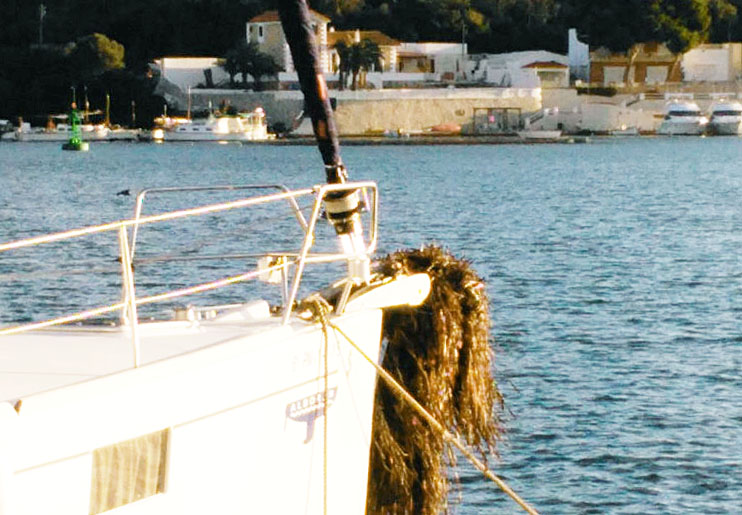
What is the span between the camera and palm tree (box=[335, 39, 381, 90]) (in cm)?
11900

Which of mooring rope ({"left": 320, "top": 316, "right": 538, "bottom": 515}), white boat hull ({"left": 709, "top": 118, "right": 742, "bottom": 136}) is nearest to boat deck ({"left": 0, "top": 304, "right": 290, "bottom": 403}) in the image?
mooring rope ({"left": 320, "top": 316, "right": 538, "bottom": 515})

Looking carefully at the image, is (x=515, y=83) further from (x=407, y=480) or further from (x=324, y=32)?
(x=407, y=480)

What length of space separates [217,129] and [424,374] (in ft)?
365

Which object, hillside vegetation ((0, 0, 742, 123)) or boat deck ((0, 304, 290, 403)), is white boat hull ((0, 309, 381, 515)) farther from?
hillside vegetation ((0, 0, 742, 123))

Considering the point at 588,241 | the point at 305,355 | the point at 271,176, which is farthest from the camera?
the point at 271,176

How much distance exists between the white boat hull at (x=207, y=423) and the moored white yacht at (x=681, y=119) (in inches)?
4457

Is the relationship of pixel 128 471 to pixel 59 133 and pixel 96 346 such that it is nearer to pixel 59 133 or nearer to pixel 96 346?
pixel 96 346

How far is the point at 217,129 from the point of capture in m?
120

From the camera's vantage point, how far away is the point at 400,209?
2060 inches

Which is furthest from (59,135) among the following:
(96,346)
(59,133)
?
(96,346)

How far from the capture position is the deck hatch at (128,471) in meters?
7.13

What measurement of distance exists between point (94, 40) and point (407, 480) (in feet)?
389

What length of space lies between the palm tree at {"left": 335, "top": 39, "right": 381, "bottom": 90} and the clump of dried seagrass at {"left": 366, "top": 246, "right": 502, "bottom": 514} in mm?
109585

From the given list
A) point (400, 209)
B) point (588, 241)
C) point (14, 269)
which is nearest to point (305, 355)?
point (14, 269)
